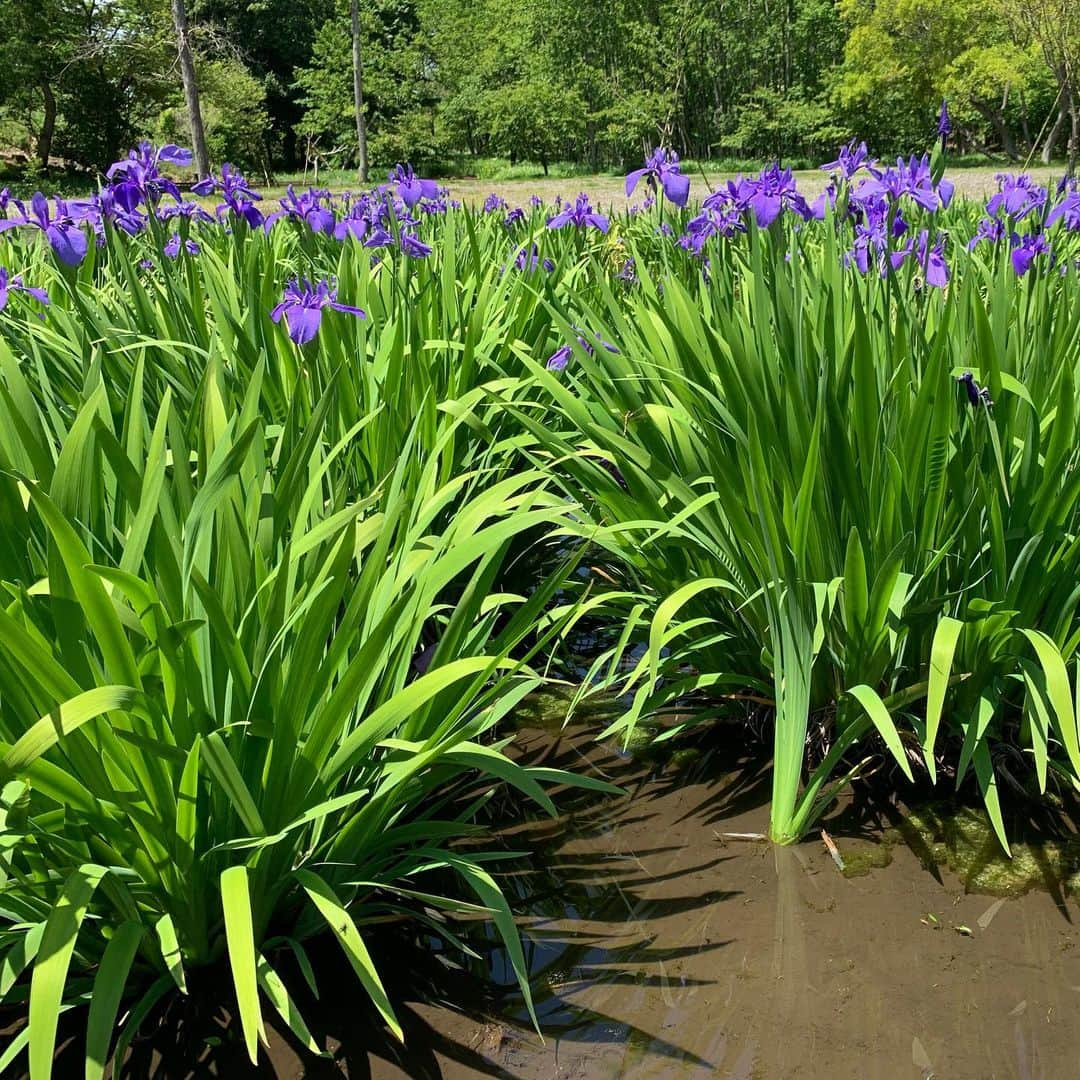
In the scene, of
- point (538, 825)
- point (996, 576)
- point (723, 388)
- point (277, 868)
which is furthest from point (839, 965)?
point (723, 388)

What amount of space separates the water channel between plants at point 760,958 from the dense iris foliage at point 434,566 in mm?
101

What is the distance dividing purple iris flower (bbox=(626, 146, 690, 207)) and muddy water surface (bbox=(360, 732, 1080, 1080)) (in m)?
1.50

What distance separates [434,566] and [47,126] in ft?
99.7

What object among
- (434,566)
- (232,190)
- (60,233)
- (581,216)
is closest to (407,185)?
(232,190)

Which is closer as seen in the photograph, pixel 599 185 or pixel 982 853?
pixel 982 853

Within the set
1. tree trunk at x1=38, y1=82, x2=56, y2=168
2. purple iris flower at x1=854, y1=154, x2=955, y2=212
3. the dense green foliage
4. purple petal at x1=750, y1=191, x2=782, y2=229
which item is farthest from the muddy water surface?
tree trunk at x1=38, y1=82, x2=56, y2=168

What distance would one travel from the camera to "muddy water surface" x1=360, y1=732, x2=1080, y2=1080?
3.60ft

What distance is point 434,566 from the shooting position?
124 cm

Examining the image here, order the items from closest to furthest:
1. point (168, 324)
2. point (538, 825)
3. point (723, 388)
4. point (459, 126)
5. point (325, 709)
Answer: point (325, 709) < point (538, 825) < point (723, 388) < point (168, 324) < point (459, 126)

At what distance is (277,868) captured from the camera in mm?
1139

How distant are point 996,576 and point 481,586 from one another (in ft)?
2.71

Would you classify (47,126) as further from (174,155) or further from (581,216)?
(174,155)

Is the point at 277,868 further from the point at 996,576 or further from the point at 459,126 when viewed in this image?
the point at 459,126

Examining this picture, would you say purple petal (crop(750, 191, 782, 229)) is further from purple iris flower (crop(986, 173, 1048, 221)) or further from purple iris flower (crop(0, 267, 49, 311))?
purple iris flower (crop(0, 267, 49, 311))
